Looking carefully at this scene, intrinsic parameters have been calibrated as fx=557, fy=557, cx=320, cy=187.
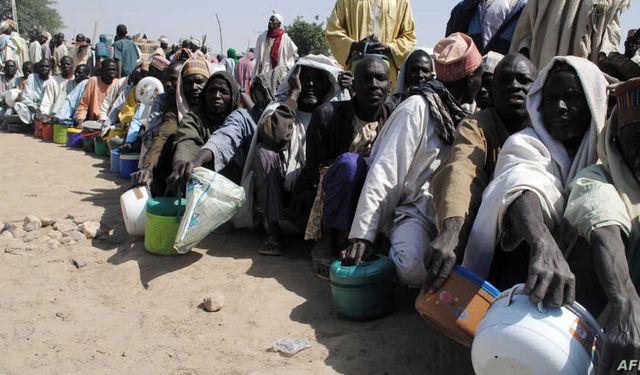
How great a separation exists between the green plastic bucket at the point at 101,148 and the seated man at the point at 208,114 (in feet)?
12.0

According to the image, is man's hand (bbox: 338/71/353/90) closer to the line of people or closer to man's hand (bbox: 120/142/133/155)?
the line of people

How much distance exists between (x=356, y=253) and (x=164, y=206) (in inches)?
67.7

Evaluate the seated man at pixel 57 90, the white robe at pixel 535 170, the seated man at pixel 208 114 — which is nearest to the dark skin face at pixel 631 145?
the white robe at pixel 535 170

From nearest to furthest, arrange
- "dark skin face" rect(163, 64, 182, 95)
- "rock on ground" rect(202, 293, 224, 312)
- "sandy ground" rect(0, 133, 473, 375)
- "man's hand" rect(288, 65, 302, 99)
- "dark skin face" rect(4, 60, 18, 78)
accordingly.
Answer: "sandy ground" rect(0, 133, 473, 375), "rock on ground" rect(202, 293, 224, 312), "man's hand" rect(288, 65, 302, 99), "dark skin face" rect(163, 64, 182, 95), "dark skin face" rect(4, 60, 18, 78)

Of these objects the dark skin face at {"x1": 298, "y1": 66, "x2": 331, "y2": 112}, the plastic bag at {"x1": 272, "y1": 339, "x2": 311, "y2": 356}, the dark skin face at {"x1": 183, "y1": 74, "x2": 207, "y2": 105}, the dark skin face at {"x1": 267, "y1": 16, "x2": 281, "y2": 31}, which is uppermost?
the dark skin face at {"x1": 267, "y1": 16, "x2": 281, "y2": 31}

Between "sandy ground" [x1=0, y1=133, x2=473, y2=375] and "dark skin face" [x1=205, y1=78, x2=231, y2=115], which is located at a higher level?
"dark skin face" [x1=205, y1=78, x2=231, y2=115]

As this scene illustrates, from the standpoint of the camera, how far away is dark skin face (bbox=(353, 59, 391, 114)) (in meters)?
3.69

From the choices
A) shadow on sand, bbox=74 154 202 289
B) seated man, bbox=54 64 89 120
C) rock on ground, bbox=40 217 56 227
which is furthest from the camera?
seated man, bbox=54 64 89 120

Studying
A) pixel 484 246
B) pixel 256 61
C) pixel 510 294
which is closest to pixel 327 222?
pixel 484 246

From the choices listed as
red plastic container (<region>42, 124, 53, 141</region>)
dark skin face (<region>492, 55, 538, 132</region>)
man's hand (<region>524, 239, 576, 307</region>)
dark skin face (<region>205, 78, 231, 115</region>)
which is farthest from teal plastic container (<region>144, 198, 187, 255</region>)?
red plastic container (<region>42, 124, 53, 141</region>)

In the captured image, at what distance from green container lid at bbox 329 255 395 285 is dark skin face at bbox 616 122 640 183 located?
1.27m

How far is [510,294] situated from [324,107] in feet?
7.48

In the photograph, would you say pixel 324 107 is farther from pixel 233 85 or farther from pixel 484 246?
pixel 484 246

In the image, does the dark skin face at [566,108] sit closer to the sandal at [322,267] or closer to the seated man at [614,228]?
the seated man at [614,228]
